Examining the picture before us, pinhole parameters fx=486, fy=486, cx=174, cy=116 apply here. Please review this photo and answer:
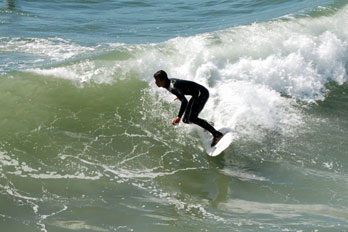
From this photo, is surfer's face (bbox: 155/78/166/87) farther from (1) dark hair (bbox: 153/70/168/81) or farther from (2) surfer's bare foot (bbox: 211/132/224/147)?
(2) surfer's bare foot (bbox: 211/132/224/147)

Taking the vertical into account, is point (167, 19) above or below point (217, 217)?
above

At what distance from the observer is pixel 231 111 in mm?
9359

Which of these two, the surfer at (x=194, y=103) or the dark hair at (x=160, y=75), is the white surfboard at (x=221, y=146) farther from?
the dark hair at (x=160, y=75)

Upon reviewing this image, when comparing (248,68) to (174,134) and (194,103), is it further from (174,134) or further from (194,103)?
(194,103)

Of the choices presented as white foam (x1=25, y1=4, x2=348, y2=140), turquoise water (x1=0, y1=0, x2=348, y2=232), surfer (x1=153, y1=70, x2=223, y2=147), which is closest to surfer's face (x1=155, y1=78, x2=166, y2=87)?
surfer (x1=153, y1=70, x2=223, y2=147)

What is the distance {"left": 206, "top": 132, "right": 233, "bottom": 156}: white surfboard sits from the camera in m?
7.89

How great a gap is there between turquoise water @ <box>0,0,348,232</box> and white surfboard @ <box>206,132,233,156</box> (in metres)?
0.14

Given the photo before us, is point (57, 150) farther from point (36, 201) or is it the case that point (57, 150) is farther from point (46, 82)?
point (46, 82)

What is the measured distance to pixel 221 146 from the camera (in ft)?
26.0

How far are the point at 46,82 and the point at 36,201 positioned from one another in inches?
152

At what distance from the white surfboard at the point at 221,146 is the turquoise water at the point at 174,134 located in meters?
0.14

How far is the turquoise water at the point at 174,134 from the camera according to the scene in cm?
605

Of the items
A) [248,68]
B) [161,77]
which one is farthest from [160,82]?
[248,68]

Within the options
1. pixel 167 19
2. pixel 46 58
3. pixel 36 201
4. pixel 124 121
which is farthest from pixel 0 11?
pixel 36 201
